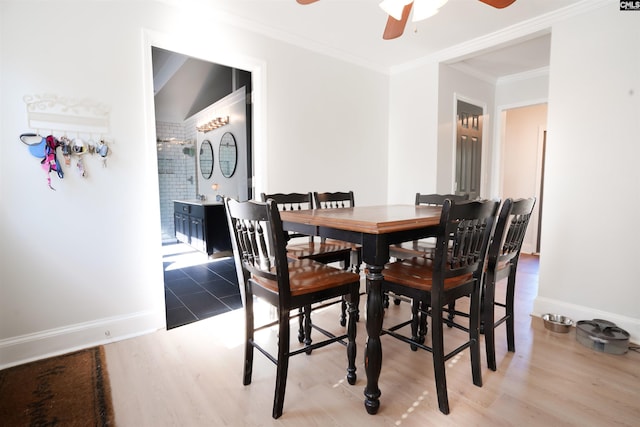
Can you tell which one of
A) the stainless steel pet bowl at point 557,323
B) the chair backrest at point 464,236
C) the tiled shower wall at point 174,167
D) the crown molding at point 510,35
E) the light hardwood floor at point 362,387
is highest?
the crown molding at point 510,35

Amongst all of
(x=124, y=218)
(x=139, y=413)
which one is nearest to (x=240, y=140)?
(x=124, y=218)

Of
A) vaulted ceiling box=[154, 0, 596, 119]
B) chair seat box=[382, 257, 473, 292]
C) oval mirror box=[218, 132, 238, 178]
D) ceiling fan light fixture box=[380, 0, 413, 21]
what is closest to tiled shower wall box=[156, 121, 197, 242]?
oval mirror box=[218, 132, 238, 178]

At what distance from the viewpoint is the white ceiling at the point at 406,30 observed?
101 inches

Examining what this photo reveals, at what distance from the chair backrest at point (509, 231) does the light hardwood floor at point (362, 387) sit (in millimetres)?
653

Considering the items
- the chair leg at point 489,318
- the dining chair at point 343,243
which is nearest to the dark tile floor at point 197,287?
the dining chair at point 343,243

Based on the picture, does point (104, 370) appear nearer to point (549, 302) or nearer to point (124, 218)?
point (124, 218)

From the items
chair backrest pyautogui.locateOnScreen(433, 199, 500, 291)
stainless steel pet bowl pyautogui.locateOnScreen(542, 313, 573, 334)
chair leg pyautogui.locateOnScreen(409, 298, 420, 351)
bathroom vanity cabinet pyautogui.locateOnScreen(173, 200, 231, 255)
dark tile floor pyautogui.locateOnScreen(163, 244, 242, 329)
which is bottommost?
dark tile floor pyautogui.locateOnScreen(163, 244, 242, 329)

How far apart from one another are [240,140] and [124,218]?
2.60 meters

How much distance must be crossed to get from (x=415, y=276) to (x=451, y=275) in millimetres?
198

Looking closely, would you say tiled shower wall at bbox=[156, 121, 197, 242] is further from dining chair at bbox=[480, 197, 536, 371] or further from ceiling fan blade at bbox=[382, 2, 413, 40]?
dining chair at bbox=[480, 197, 536, 371]

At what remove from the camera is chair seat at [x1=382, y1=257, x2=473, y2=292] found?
5.20 ft

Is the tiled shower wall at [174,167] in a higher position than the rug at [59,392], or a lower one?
higher

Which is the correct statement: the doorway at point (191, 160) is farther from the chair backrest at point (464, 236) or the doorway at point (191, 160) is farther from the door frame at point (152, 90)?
the chair backrest at point (464, 236)

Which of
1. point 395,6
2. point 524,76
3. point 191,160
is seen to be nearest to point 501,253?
point 395,6
